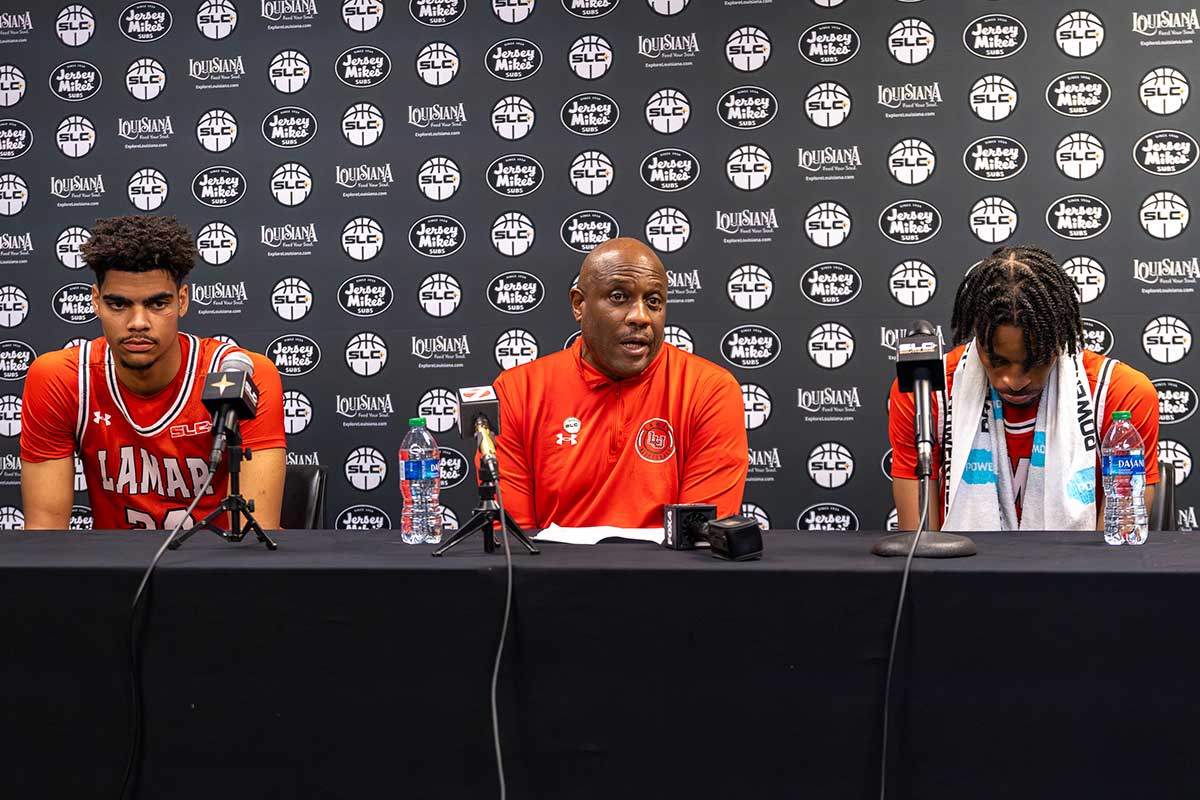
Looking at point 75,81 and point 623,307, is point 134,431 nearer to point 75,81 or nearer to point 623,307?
point 623,307

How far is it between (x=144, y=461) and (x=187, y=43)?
178cm

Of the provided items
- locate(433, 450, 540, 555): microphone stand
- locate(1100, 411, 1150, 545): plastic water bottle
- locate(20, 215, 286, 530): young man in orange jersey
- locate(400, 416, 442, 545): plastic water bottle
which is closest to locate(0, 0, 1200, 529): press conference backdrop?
locate(20, 215, 286, 530): young man in orange jersey

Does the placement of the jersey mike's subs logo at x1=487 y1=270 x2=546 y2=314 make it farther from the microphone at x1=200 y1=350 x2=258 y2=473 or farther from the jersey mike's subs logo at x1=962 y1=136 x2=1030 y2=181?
the microphone at x1=200 y1=350 x2=258 y2=473

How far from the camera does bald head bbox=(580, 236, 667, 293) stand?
8.09 feet

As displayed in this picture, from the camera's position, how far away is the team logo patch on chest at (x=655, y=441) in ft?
8.00

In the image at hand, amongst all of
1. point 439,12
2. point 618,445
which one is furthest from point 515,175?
point 618,445

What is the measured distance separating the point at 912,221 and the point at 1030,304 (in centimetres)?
110

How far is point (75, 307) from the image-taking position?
3436 millimetres

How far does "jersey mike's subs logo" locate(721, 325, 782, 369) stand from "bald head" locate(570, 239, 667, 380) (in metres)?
0.75

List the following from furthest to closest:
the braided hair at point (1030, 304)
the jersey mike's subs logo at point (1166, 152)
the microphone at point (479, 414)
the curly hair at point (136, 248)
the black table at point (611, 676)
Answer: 1. the jersey mike's subs logo at point (1166, 152)
2. the curly hair at point (136, 248)
3. the braided hair at point (1030, 304)
4. the microphone at point (479, 414)
5. the black table at point (611, 676)

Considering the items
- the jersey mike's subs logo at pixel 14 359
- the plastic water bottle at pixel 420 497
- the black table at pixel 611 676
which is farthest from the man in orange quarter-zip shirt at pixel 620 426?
the jersey mike's subs logo at pixel 14 359

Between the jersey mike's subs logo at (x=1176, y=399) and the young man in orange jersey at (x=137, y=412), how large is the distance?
8.92 ft

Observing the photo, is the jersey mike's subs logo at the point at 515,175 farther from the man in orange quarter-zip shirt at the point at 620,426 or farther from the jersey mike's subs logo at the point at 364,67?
the man in orange quarter-zip shirt at the point at 620,426

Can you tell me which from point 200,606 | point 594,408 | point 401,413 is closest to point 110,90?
point 401,413
